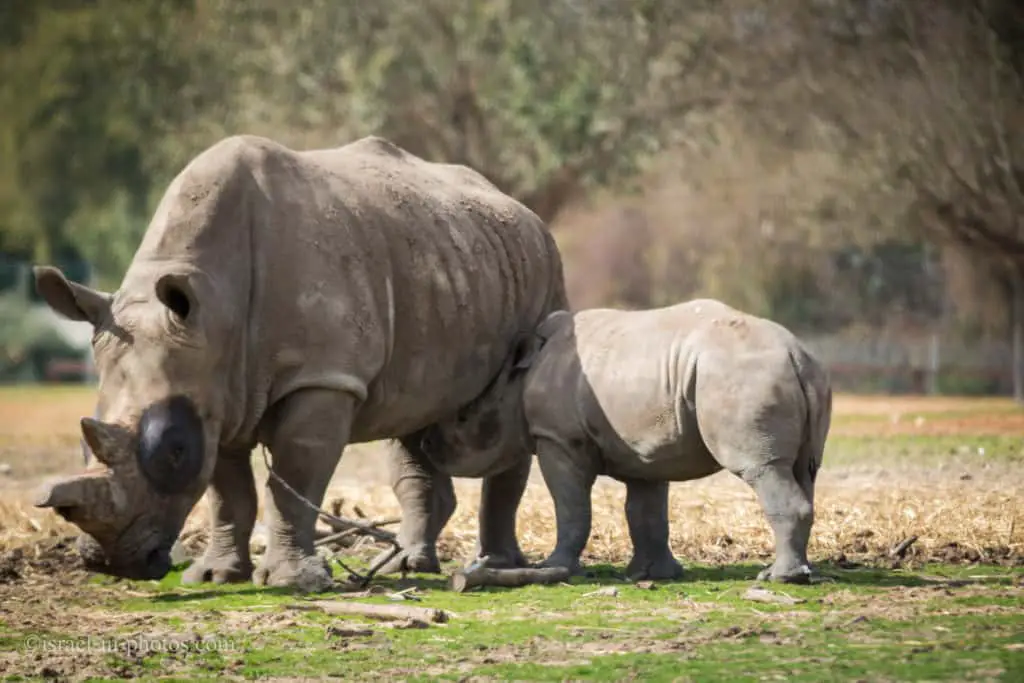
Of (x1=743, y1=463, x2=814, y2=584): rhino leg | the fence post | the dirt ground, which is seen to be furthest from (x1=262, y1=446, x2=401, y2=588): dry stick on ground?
the fence post

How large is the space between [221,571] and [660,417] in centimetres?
246

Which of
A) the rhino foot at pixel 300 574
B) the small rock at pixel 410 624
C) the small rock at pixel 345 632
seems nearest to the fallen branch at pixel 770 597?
the small rock at pixel 410 624

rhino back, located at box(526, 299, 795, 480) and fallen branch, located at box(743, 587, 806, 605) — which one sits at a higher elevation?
rhino back, located at box(526, 299, 795, 480)

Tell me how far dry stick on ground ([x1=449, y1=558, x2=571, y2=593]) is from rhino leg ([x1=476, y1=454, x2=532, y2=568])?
3.44ft

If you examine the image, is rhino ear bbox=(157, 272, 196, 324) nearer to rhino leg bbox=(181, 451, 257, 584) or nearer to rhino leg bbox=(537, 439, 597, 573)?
rhino leg bbox=(181, 451, 257, 584)

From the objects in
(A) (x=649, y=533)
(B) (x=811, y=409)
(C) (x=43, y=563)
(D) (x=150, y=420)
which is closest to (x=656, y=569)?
(A) (x=649, y=533)

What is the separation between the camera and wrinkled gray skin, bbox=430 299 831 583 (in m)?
8.80

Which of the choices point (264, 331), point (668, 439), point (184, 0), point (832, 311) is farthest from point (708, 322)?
point (832, 311)

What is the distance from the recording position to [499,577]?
9.30 metres

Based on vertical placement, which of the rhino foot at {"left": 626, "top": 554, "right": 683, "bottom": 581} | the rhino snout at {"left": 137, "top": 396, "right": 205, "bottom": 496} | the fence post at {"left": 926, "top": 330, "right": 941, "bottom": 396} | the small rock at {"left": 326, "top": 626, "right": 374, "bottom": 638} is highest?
the fence post at {"left": 926, "top": 330, "right": 941, "bottom": 396}

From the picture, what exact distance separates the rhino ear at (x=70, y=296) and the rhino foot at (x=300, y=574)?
1523 mm

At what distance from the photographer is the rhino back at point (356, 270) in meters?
9.18

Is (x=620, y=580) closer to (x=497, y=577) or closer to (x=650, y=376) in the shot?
(x=497, y=577)

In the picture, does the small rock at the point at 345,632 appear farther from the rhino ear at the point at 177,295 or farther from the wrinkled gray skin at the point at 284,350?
the rhino ear at the point at 177,295
